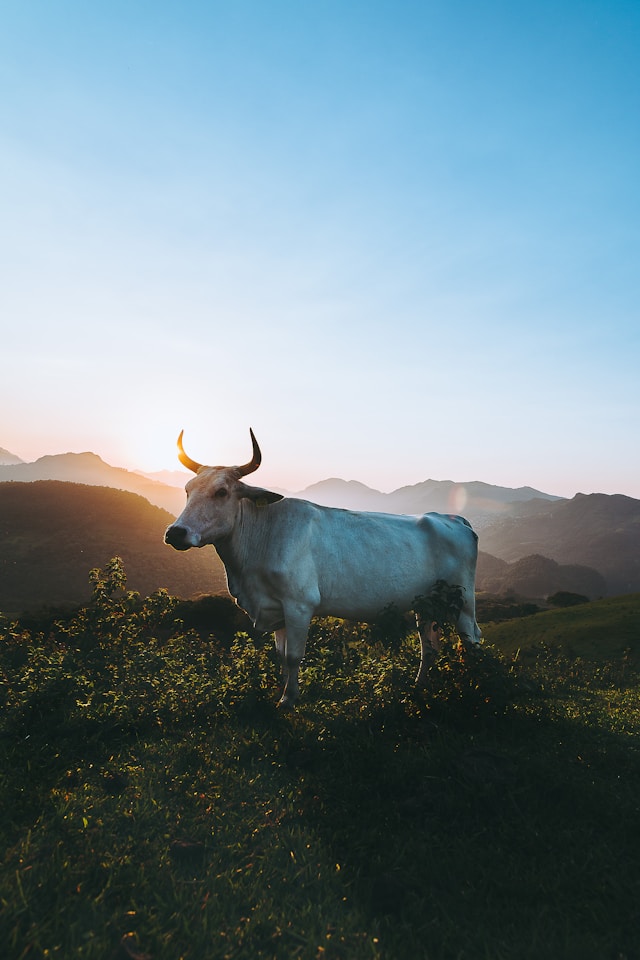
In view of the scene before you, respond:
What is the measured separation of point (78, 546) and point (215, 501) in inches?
2085

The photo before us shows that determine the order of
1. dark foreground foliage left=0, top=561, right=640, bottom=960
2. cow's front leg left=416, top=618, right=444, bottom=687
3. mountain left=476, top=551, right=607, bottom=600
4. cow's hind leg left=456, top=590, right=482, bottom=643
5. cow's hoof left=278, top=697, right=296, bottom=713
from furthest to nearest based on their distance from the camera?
mountain left=476, top=551, right=607, bottom=600
cow's hind leg left=456, top=590, right=482, bottom=643
cow's front leg left=416, top=618, right=444, bottom=687
cow's hoof left=278, top=697, right=296, bottom=713
dark foreground foliage left=0, top=561, right=640, bottom=960

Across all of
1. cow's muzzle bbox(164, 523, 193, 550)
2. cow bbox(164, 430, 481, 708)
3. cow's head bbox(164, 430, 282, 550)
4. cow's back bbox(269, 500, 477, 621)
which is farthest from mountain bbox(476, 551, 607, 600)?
cow's muzzle bbox(164, 523, 193, 550)

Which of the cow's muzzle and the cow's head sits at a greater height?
the cow's head

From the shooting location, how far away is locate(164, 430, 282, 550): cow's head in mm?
7121

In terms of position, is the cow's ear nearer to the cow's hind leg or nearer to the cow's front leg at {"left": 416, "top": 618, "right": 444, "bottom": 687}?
the cow's front leg at {"left": 416, "top": 618, "right": 444, "bottom": 687}

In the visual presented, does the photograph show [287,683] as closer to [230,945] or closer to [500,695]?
[500,695]

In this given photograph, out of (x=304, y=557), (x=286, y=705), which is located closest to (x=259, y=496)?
(x=304, y=557)

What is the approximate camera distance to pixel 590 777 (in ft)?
17.5

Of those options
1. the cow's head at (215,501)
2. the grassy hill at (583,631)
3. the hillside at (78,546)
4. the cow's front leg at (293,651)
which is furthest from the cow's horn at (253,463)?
the hillside at (78,546)

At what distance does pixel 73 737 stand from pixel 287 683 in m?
2.69

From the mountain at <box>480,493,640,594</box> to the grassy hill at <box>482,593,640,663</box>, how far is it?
339 feet

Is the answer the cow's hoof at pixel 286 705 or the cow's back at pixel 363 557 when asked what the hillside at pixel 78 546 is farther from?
the cow's hoof at pixel 286 705

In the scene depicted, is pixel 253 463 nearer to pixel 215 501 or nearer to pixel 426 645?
pixel 215 501

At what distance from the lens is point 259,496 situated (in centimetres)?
772
